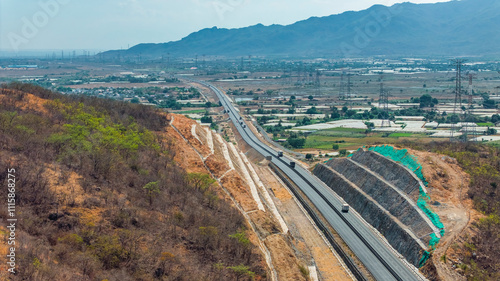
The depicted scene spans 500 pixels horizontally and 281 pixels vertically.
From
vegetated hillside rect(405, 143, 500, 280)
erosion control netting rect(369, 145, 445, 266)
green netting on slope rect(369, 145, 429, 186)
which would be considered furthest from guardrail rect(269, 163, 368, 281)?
green netting on slope rect(369, 145, 429, 186)

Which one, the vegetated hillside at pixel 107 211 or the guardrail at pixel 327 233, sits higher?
the vegetated hillside at pixel 107 211

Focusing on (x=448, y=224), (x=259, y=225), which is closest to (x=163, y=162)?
(x=259, y=225)

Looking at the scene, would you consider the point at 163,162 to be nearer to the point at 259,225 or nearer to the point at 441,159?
the point at 259,225

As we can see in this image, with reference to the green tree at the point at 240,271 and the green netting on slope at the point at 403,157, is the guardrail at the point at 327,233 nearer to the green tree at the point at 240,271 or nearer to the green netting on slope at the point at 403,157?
the green tree at the point at 240,271

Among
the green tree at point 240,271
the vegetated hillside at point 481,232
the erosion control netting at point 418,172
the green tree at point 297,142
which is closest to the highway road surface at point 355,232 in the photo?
the erosion control netting at point 418,172

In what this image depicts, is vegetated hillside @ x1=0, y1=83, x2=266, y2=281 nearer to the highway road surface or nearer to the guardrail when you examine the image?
the guardrail

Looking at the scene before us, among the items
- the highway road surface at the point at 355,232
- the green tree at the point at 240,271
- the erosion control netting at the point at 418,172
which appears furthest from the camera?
the erosion control netting at the point at 418,172

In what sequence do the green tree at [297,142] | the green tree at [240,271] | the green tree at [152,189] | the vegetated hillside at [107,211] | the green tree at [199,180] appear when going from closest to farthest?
the vegetated hillside at [107,211] < the green tree at [240,271] < the green tree at [152,189] < the green tree at [199,180] < the green tree at [297,142]
